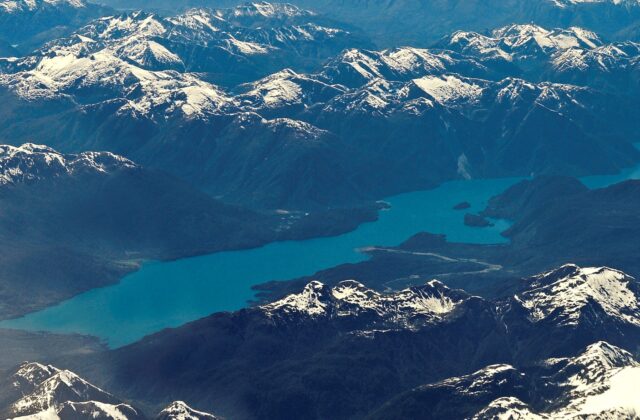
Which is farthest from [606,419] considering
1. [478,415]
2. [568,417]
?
[478,415]

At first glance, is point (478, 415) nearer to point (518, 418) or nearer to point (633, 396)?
point (518, 418)

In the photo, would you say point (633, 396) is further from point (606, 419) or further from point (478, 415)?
point (478, 415)

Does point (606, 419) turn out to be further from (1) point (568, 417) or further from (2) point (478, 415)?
(2) point (478, 415)

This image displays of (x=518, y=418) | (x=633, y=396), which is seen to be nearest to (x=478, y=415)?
(x=518, y=418)
